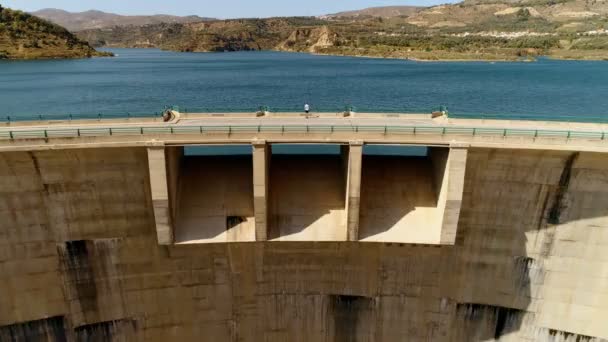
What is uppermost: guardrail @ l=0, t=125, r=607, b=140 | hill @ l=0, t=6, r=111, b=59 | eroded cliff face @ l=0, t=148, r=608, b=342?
hill @ l=0, t=6, r=111, b=59

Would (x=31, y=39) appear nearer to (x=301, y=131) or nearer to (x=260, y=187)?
(x=260, y=187)

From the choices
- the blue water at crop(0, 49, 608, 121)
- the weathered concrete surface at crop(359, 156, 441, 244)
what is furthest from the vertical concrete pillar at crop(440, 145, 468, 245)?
the blue water at crop(0, 49, 608, 121)

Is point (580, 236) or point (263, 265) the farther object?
point (263, 265)

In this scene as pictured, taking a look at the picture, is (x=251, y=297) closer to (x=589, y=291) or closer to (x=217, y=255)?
(x=217, y=255)

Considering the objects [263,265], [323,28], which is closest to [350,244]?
[263,265]

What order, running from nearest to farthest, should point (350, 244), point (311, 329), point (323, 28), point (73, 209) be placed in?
point (73, 209) → point (350, 244) → point (311, 329) → point (323, 28)

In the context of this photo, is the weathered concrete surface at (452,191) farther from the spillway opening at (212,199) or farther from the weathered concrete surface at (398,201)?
the spillway opening at (212,199)

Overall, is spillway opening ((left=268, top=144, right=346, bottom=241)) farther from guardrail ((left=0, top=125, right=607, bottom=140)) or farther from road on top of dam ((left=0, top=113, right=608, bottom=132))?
guardrail ((left=0, top=125, right=607, bottom=140))

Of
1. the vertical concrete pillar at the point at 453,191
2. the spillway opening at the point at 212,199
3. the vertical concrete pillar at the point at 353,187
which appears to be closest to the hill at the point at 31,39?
the spillway opening at the point at 212,199
